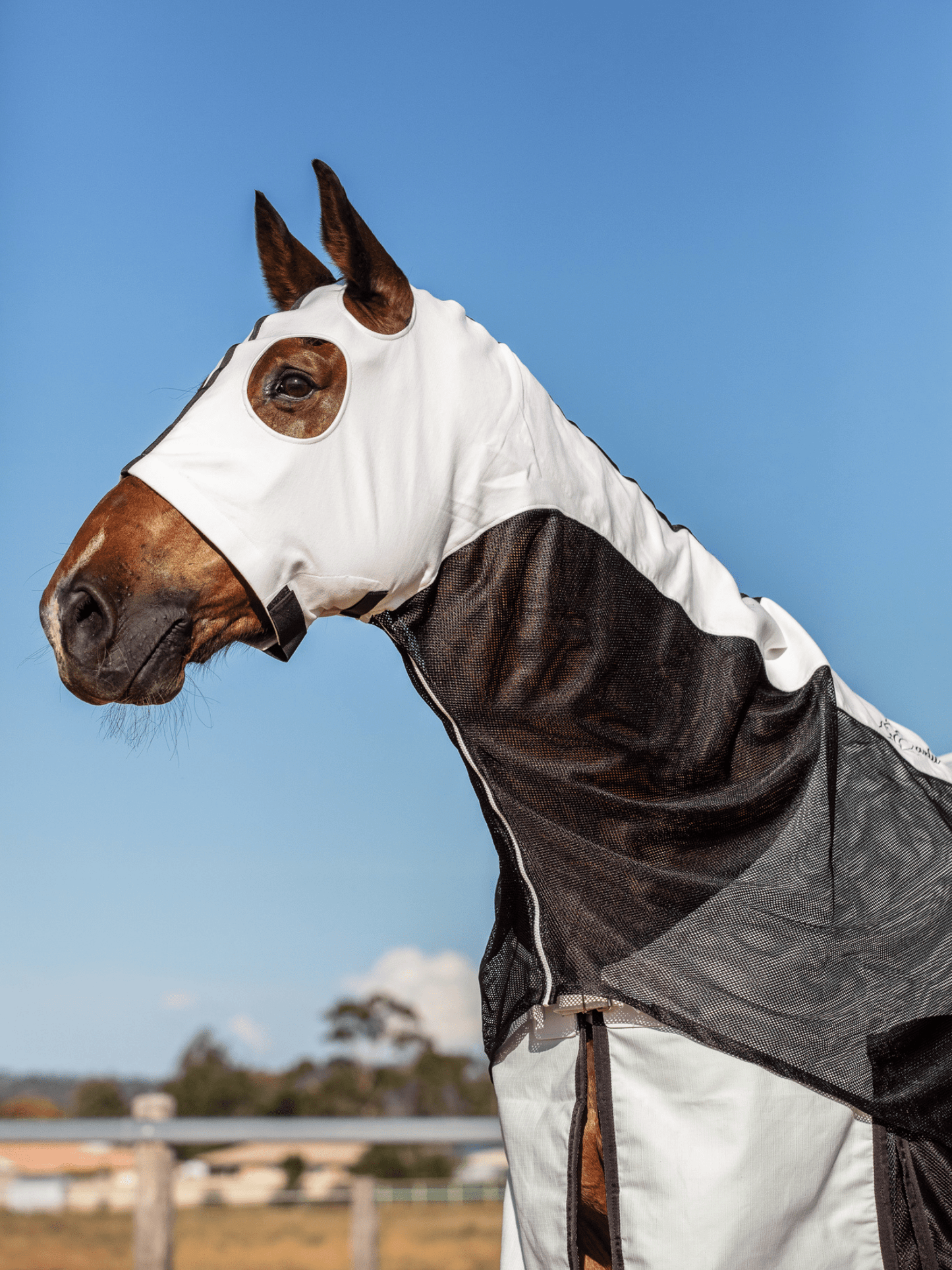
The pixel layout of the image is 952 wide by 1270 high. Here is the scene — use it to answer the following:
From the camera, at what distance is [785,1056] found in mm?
1347

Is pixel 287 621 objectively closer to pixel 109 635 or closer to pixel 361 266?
pixel 109 635

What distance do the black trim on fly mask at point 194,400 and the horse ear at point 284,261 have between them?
19cm

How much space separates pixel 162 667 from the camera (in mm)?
1311

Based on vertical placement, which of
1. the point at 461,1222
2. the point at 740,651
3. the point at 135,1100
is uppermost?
the point at 740,651

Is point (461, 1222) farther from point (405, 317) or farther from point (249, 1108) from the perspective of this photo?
point (249, 1108)

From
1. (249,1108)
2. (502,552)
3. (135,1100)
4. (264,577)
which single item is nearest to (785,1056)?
(502,552)

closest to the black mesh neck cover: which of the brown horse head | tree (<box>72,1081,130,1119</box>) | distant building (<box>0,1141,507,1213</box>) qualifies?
→ the brown horse head

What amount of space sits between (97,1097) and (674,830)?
90.8 ft

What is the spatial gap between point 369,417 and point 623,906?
738 mm

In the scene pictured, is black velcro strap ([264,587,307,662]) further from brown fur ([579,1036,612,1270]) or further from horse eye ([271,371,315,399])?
brown fur ([579,1036,612,1270])

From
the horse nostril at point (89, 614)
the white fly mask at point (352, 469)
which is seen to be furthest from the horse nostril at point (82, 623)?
the white fly mask at point (352, 469)

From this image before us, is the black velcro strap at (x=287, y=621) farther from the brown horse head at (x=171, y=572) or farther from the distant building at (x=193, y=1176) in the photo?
the distant building at (x=193, y=1176)

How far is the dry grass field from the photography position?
209 inches

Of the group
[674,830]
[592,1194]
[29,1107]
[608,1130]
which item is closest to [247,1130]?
[592,1194]
